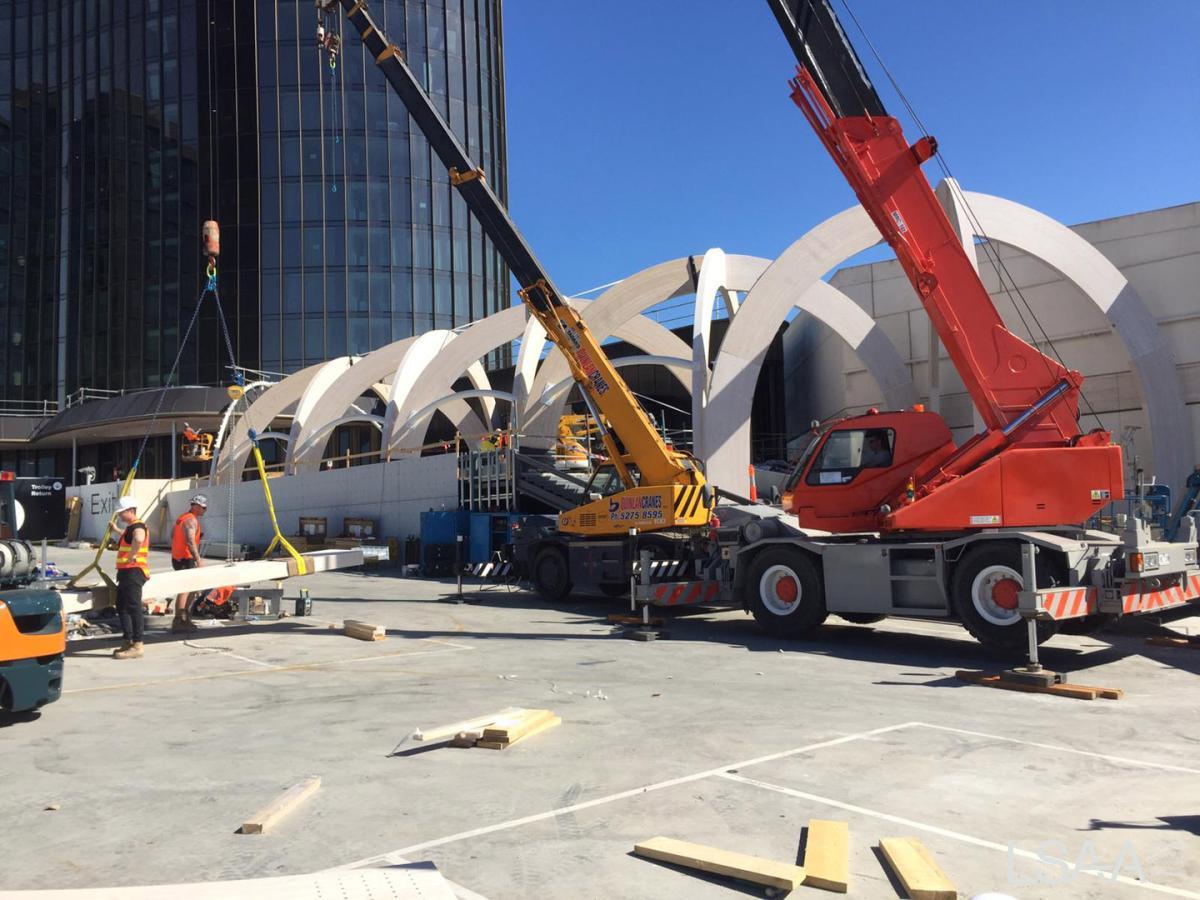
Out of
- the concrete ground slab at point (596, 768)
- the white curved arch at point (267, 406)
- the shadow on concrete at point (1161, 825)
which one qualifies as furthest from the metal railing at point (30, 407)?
the shadow on concrete at point (1161, 825)

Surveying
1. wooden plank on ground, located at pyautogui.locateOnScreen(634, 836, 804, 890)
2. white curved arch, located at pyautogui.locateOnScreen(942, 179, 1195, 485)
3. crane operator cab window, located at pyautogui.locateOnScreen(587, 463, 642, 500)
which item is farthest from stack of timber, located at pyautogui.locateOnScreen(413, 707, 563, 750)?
white curved arch, located at pyautogui.locateOnScreen(942, 179, 1195, 485)

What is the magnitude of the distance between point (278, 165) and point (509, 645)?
4701cm

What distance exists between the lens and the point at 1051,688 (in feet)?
29.0

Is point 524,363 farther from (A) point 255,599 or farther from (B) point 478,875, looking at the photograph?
(B) point 478,875

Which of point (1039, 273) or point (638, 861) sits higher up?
point (1039, 273)

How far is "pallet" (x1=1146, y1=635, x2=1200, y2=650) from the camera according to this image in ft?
37.8

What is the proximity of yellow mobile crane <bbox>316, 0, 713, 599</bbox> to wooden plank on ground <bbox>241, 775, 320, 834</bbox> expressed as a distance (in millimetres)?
10434

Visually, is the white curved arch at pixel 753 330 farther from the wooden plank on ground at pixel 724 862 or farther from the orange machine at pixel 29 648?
the wooden plank on ground at pixel 724 862

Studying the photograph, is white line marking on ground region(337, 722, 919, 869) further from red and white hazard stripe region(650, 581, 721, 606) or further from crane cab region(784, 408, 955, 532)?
red and white hazard stripe region(650, 581, 721, 606)

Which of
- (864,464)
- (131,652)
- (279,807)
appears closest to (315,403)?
(131,652)

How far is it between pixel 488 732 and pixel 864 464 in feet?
24.8

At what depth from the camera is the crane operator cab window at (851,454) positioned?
12.6 meters

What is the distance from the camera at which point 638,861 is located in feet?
14.8

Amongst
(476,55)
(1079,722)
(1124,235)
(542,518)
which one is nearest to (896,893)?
(1079,722)
